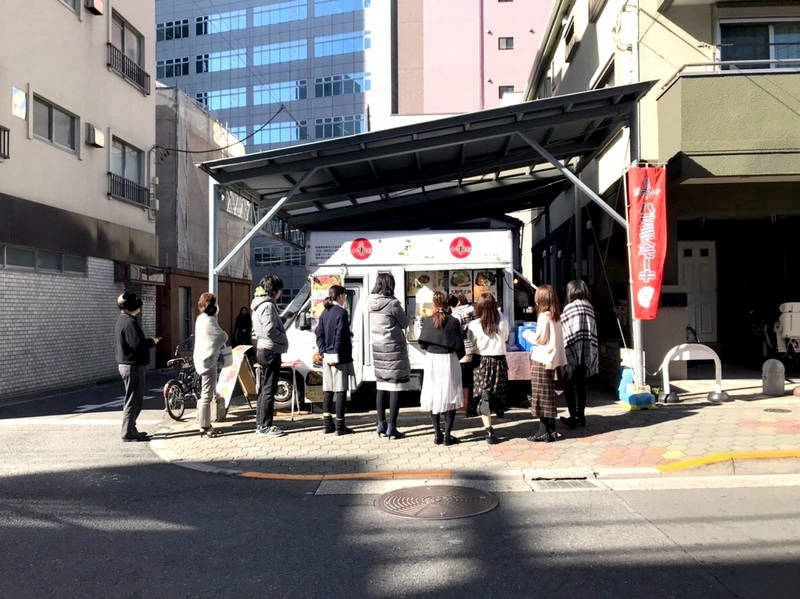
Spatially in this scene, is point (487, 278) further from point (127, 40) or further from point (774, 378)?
point (127, 40)

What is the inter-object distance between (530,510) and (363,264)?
519 centimetres

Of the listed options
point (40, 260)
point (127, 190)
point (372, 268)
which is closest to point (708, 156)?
point (372, 268)

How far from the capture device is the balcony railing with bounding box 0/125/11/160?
11.8 m

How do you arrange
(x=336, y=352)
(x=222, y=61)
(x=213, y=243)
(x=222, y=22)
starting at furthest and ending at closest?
(x=222, y=22)
(x=222, y=61)
(x=213, y=243)
(x=336, y=352)

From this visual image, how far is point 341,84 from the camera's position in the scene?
52.3 meters

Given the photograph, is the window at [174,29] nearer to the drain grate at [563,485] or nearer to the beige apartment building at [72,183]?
the beige apartment building at [72,183]

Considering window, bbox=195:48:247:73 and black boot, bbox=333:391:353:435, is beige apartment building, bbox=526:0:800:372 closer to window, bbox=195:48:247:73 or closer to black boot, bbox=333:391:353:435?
black boot, bbox=333:391:353:435

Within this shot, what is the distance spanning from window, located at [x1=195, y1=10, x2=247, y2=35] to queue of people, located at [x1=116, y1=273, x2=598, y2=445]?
5307cm

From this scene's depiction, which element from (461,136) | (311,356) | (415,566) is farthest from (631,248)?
(415,566)

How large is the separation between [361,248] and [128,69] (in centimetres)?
1105

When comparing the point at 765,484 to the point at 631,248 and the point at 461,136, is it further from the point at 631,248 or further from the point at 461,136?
the point at 461,136

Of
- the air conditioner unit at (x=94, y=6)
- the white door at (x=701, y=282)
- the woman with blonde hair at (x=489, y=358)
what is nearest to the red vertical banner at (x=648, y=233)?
the woman with blonde hair at (x=489, y=358)

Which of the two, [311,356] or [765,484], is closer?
[765,484]

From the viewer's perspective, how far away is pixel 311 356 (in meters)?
9.39
